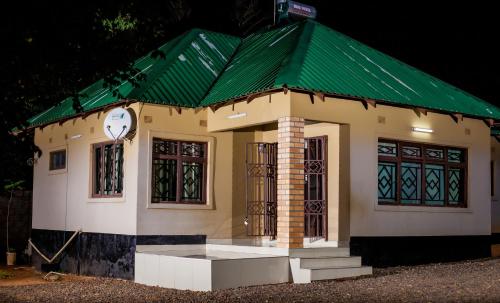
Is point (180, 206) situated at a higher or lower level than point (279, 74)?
lower

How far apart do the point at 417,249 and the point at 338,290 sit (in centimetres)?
388

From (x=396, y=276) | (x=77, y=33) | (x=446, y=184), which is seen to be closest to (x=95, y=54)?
(x=77, y=33)

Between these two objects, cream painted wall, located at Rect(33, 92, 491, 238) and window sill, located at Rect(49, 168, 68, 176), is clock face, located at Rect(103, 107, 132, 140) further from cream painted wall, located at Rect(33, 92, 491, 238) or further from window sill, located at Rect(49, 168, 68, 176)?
window sill, located at Rect(49, 168, 68, 176)

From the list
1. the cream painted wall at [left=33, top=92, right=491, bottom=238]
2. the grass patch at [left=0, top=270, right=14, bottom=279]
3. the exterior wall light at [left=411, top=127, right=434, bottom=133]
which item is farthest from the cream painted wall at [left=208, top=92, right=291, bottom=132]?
the grass patch at [left=0, top=270, right=14, bottom=279]

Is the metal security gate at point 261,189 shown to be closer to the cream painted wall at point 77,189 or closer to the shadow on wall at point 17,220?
the cream painted wall at point 77,189

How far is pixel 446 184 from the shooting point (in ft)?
48.5

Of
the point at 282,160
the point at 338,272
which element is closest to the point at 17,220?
the point at 282,160

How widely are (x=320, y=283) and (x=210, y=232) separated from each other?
10.8ft

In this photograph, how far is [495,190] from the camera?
1759 centimetres

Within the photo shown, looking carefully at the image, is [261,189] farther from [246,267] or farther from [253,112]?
[246,267]

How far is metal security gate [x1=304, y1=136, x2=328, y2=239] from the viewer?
43.7 ft

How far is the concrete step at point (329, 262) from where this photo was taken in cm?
1177

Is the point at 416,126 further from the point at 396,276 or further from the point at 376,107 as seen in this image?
the point at 396,276

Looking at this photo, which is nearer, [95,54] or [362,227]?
[95,54]
